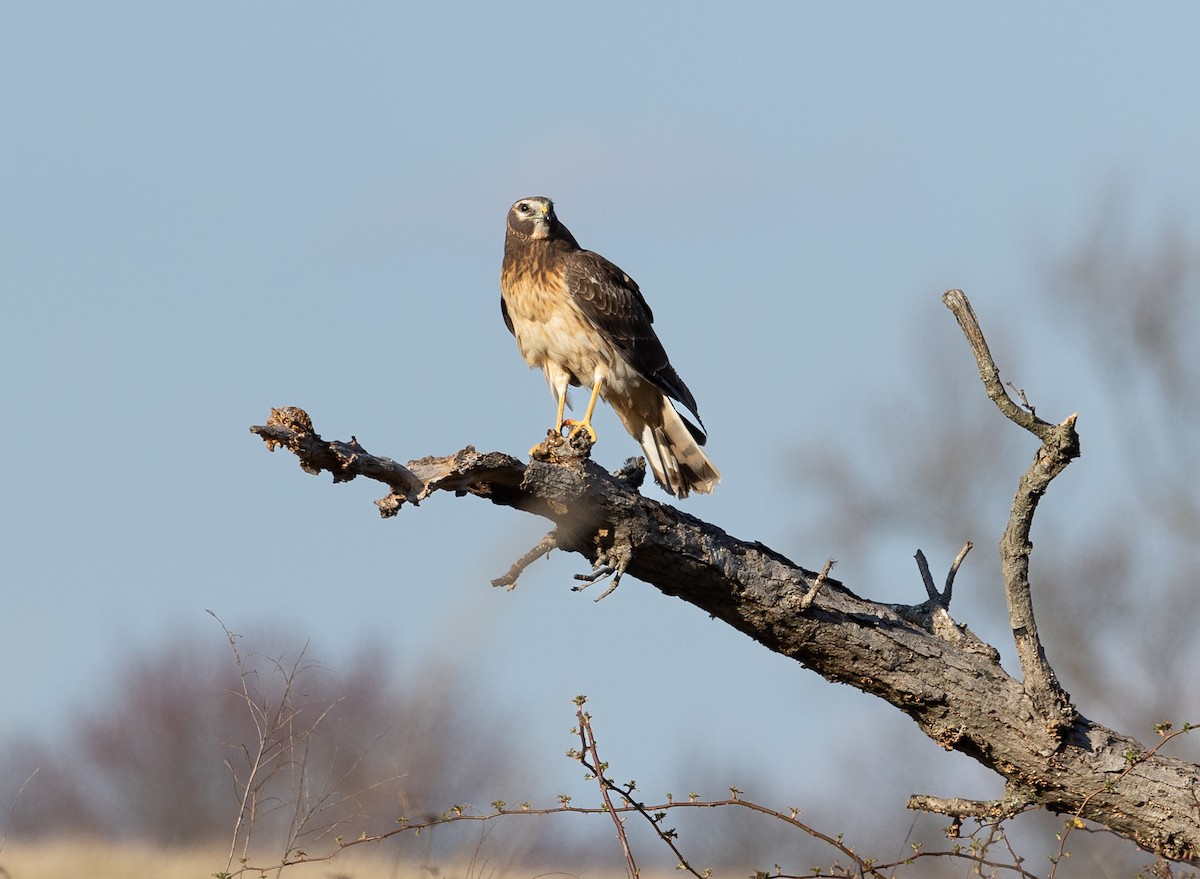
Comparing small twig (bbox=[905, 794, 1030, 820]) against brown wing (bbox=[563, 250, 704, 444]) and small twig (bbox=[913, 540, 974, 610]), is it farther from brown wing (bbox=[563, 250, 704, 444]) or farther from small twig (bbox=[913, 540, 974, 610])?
brown wing (bbox=[563, 250, 704, 444])

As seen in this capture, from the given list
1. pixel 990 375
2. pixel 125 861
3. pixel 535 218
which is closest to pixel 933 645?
pixel 990 375

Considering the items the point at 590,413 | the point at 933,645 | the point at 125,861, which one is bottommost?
the point at 125,861

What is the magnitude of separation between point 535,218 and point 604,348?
867 millimetres

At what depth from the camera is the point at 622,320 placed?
7129mm

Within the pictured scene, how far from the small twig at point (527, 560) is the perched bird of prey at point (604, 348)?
271 cm

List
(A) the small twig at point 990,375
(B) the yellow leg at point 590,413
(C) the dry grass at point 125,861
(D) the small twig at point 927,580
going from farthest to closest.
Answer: (B) the yellow leg at point 590,413 → (C) the dry grass at point 125,861 → (D) the small twig at point 927,580 → (A) the small twig at point 990,375

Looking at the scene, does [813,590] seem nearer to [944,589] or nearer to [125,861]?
[944,589]

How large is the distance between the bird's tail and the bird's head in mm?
1101

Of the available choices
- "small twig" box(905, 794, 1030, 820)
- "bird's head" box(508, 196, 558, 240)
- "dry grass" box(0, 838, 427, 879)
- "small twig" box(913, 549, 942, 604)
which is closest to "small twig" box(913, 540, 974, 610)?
"small twig" box(913, 549, 942, 604)

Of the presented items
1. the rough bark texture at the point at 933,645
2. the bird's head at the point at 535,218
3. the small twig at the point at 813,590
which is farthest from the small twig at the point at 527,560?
the bird's head at the point at 535,218

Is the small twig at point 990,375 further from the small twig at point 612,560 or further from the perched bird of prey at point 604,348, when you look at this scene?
the perched bird of prey at point 604,348

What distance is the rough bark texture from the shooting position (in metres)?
4.08

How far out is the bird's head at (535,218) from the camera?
7453 mm

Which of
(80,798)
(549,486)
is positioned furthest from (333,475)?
(80,798)
